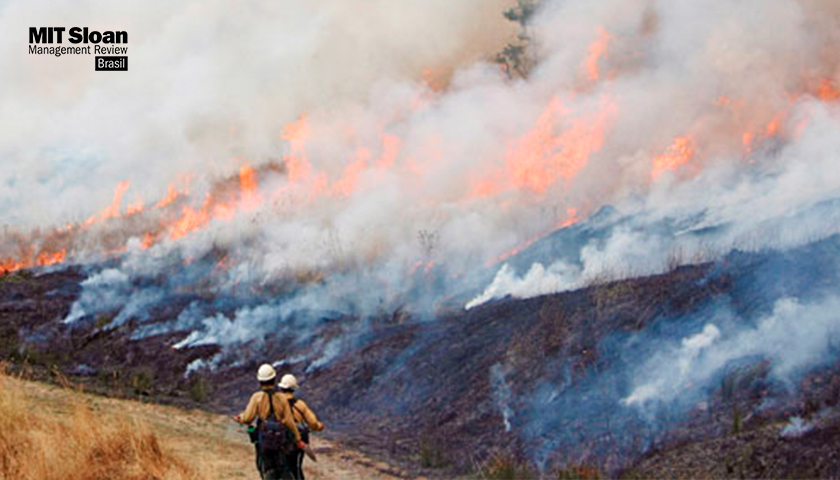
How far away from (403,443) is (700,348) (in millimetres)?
6398

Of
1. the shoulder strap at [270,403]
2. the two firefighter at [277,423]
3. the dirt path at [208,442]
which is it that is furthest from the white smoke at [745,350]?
the shoulder strap at [270,403]

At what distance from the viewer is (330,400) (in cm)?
1825

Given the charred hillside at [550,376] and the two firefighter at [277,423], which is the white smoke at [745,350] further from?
the two firefighter at [277,423]

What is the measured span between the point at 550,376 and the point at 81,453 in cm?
936

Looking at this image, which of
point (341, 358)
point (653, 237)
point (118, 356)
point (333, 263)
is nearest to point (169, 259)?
point (333, 263)

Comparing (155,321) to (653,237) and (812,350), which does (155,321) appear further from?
(812,350)

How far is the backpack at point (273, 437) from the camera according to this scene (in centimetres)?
805

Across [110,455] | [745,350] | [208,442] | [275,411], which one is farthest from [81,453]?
[745,350]

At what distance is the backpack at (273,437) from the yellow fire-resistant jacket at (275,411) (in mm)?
41

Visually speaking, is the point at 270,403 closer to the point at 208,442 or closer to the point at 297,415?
the point at 297,415

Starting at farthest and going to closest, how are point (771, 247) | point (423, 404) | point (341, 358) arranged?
point (341, 358), point (771, 247), point (423, 404)

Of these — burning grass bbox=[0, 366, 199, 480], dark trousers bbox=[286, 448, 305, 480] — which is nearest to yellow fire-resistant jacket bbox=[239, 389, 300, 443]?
dark trousers bbox=[286, 448, 305, 480]

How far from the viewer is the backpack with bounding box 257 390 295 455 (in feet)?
26.4

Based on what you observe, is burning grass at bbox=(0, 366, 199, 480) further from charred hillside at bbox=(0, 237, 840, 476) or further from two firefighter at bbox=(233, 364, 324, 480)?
charred hillside at bbox=(0, 237, 840, 476)
